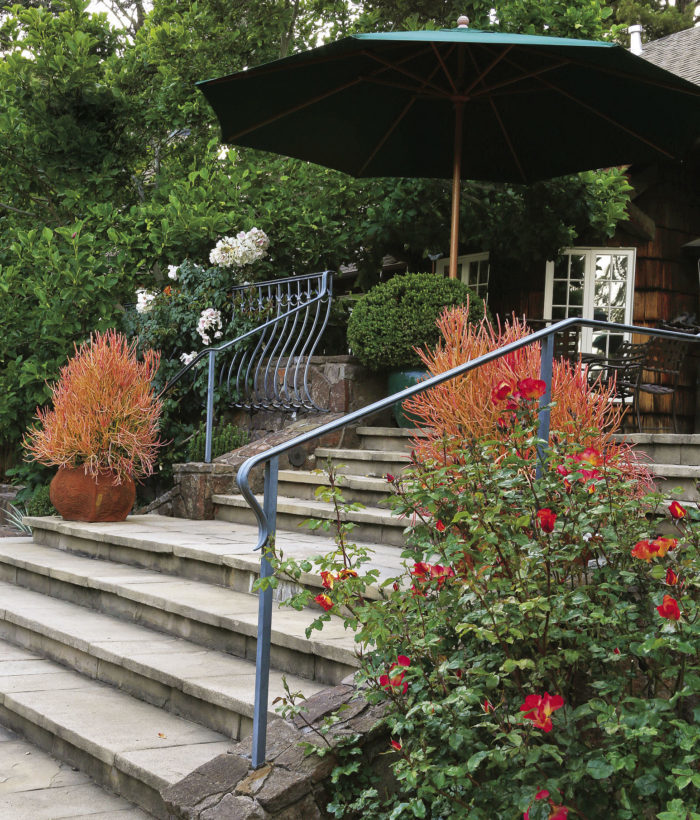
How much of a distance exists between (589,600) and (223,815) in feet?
3.49

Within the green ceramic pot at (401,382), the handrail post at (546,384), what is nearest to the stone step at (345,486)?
A: the green ceramic pot at (401,382)

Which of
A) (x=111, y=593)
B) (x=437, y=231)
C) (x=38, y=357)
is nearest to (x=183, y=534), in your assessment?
(x=111, y=593)

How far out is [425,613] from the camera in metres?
2.49

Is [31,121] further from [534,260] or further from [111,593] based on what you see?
[111,593]

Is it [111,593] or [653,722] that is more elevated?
[653,722]

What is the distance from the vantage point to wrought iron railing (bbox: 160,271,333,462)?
21.9ft

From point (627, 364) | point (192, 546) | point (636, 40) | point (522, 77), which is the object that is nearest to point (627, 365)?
point (627, 364)

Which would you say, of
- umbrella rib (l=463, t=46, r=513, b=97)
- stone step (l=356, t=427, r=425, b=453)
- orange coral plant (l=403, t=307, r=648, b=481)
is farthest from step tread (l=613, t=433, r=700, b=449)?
umbrella rib (l=463, t=46, r=513, b=97)

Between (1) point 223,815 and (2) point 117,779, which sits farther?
(2) point 117,779

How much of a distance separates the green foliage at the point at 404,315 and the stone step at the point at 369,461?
0.69m

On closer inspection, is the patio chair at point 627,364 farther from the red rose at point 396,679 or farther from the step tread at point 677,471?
the red rose at point 396,679

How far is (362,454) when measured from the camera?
18.1 ft

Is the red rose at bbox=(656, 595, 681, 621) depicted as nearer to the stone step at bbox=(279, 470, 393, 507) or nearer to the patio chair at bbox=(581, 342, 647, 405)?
the stone step at bbox=(279, 470, 393, 507)

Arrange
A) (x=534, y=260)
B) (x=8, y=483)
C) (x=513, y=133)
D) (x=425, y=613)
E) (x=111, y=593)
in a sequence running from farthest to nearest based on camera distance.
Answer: (x=8, y=483) < (x=534, y=260) < (x=513, y=133) < (x=111, y=593) < (x=425, y=613)
